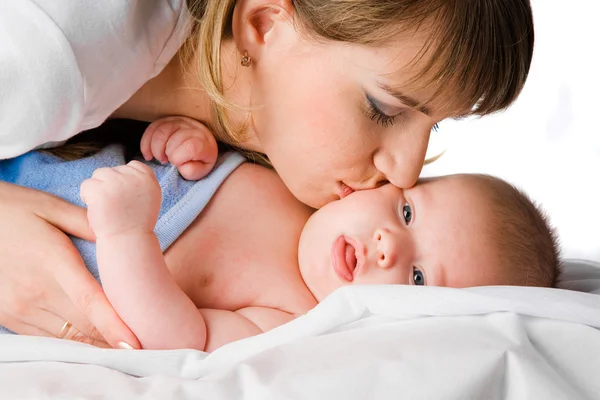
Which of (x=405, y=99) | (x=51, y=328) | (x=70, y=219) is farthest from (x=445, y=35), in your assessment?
(x=51, y=328)

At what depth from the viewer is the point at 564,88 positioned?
8.16 feet

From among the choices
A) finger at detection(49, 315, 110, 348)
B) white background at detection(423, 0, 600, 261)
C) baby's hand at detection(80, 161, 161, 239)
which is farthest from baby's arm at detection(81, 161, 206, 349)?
white background at detection(423, 0, 600, 261)

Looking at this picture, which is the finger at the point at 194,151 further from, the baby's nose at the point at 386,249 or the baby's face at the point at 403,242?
the baby's nose at the point at 386,249

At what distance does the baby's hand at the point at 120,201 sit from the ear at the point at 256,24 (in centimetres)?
34

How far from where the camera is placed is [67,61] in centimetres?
126

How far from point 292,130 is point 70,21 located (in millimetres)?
413

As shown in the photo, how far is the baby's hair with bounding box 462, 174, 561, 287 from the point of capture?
141cm

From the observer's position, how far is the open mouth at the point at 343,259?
4.56 feet

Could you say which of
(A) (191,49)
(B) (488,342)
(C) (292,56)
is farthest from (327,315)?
(A) (191,49)

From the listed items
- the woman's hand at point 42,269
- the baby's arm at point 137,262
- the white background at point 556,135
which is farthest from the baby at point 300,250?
the white background at point 556,135

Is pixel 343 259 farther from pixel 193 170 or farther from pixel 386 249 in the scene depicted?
pixel 193 170

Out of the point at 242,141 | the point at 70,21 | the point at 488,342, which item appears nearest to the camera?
the point at 488,342

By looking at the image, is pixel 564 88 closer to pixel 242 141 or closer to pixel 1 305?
pixel 242 141

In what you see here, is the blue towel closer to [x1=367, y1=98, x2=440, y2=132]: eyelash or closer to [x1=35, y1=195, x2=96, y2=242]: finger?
[x1=35, y1=195, x2=96, y2=242]: finger
